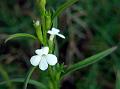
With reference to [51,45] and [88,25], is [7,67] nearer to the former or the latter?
[88,25]

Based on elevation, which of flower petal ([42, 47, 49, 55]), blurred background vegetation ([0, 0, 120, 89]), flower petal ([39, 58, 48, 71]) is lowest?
flower petal ([39, 58, 48, 71])

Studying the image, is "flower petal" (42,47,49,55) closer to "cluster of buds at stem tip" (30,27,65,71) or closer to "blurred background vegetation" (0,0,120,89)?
"cluster of buds at stem tip" (30,27,65,71)

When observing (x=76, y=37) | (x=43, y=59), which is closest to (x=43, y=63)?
(x=43, y=59)

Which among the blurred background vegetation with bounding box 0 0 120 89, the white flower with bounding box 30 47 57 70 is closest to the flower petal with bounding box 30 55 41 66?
the white flower with bounding box 30 47 57 70

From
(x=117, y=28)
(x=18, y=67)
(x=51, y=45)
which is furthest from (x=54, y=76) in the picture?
(x=117, y=28)

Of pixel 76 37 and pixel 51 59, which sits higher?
pixel 76 37

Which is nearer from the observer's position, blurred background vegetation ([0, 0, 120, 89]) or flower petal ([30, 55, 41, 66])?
flower petal ([30, 55, 41, 66])

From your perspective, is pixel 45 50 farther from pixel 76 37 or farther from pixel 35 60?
pixel 76 37
